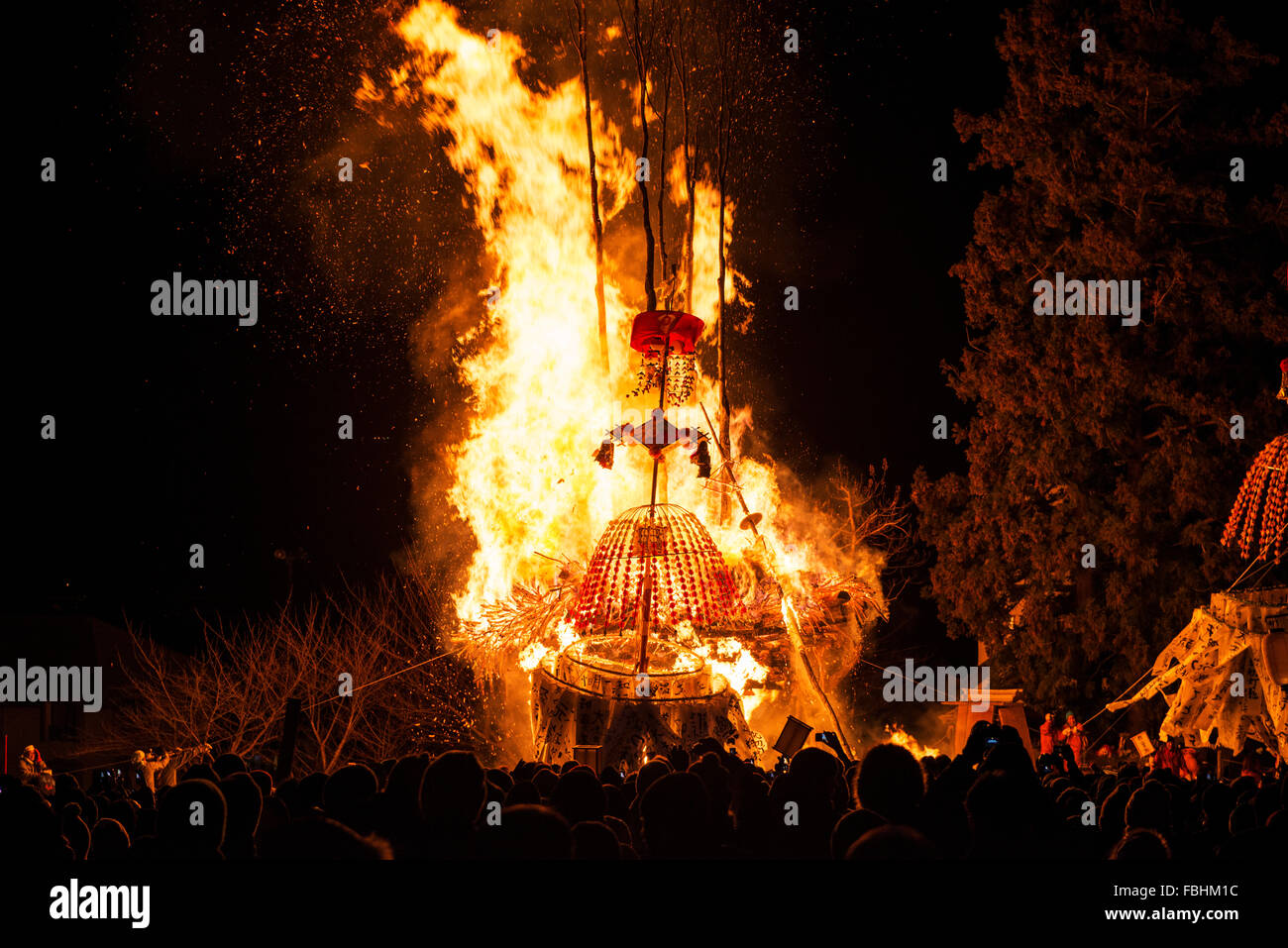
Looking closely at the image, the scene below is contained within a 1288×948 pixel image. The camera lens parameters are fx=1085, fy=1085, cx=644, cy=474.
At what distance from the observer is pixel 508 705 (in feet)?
63.5

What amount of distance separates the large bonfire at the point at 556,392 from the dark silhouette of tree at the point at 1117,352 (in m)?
2.79

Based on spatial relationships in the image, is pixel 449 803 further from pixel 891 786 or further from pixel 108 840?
pixel 891 786

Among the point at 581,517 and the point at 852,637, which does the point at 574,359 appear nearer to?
the point at 581,517

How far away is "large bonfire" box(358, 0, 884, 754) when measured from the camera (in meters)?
17.3

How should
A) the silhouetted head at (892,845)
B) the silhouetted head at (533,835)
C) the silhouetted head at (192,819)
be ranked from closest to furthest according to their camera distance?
the silhouetted head at (892,845)
the silhouetted head at (533,835)
the silhouetted head at (192,819)

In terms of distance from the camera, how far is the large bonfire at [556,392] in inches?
680

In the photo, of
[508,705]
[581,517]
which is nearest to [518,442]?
[581,517]

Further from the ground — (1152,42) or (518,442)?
(1152,42)

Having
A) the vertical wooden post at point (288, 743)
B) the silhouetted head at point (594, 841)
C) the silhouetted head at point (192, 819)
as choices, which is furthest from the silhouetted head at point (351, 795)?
the vertical wooden post at point (288, 743)

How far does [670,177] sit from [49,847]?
16.2 m

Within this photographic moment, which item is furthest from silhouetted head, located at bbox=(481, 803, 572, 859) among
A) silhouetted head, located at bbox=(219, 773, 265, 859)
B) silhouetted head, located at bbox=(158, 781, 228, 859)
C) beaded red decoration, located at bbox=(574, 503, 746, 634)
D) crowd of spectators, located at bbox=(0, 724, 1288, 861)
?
beaded red decoration, located at bbox=(574, 503, 746, 634)

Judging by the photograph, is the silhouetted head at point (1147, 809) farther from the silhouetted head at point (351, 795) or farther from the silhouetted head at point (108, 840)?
the silhouetted head at point (108, 840)

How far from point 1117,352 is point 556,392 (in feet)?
30.1

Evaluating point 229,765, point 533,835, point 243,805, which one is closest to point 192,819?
point 243,805
